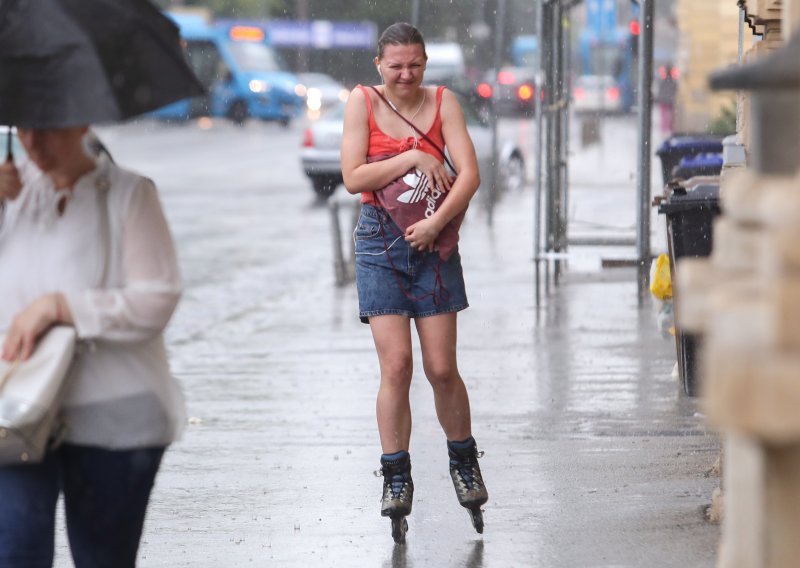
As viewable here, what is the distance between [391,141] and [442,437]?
7.67 feet

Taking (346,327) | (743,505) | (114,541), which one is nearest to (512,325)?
(346,327)

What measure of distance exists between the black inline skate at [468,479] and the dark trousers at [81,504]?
203cm

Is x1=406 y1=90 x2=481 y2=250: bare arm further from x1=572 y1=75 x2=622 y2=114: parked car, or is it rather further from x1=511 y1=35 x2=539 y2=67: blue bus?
x1=511 y1=35 x2=539 y2=67: blue bus

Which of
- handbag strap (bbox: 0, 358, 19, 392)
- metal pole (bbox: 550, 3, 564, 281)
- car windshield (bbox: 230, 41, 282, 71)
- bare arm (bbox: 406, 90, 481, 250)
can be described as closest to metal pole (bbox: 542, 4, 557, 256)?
metal pole (bbox: 550, 3, 564, 281)

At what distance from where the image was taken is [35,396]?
3.38 meters

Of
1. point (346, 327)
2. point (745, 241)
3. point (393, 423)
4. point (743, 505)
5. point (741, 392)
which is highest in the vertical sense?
point (745, 241)

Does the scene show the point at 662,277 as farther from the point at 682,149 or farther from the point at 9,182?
the point at 9,182

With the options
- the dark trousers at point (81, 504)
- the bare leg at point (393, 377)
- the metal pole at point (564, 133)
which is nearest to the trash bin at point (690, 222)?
the bare leg at point (393, 377)

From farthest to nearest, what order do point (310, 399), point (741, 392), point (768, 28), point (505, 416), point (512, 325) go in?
point (512, 325) < point (310, 399) < point (505, 416) < point (768, 28) < point (741, 392)

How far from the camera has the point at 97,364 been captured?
3.58 m

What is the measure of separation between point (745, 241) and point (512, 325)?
27.1 feet

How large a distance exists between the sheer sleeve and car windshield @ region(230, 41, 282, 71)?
47.0m

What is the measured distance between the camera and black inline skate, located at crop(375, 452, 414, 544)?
5.47 metres

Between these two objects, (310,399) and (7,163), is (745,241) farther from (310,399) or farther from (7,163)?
(310,399)
